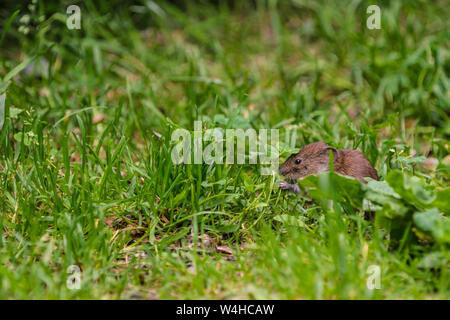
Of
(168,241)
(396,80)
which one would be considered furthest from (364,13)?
(168,241)

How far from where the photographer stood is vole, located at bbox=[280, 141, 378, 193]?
163 inches

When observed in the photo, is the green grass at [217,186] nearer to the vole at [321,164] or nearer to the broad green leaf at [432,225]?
the broad green leaf at [432,225]

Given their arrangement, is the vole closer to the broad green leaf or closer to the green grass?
the green grass

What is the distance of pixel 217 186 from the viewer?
393 cm

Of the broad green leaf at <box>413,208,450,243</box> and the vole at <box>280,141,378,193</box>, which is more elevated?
the vole at <box>280,141,378,193</box>

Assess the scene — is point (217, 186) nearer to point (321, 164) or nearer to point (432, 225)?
point (321, 164)

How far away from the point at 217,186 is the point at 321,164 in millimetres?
982

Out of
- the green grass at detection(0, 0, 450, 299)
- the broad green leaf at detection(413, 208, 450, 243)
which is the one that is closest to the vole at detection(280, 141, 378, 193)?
the green grass at detection(0, 0, 450, 299)

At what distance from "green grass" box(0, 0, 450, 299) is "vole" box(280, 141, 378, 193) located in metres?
0.12

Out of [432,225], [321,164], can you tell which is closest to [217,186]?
[321,164]

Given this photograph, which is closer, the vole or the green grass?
the green grass

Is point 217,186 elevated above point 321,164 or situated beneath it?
situated beneath

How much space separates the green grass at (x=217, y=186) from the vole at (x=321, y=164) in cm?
12

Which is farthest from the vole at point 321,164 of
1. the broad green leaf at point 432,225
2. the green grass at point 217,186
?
the broad green leaf at point 432,225
